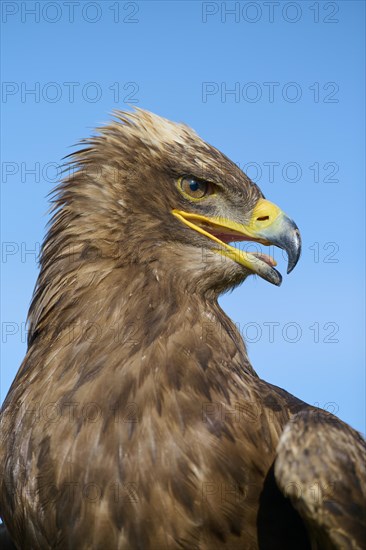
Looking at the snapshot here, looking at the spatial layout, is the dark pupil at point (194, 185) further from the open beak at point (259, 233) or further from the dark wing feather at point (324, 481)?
the dark wing feather at point (324, 481)

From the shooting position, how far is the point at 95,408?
4.98 meters

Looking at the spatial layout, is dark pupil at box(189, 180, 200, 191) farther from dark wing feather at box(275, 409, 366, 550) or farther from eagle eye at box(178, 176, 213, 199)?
dark wing feather at box(275, 409, 366, 550)

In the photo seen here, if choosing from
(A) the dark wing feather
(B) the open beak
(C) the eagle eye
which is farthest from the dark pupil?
(A) the dark wing feather

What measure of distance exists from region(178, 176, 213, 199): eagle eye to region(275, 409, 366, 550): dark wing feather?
1.74m

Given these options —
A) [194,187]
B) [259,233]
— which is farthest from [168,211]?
[259,233]

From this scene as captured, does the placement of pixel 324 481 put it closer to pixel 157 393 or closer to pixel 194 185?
pixel 157 393

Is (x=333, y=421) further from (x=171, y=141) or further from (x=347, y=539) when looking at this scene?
(x=171, y=141)

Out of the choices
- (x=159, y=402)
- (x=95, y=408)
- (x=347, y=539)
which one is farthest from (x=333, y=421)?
(x=95, y=408)

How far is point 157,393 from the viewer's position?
5.02 m

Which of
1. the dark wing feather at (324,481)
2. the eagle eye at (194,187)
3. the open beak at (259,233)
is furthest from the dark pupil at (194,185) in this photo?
the dark wing feather at (324,481)

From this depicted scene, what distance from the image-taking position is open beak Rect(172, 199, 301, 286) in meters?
5.73

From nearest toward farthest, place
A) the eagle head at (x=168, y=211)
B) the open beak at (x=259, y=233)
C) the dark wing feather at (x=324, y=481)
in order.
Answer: the dark wing feather at (x=324, y=481), the eagle head at (x=168, y=211), the open beak at (x=259, y=233)

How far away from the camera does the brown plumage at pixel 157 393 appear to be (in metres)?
4.75

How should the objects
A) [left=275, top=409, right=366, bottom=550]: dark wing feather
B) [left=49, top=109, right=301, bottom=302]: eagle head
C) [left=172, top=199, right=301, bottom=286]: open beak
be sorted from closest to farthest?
1. [left=275, top=409, right=366, bottom=550]: dark wing feather
2. [left=49, top=109, right=301, bottom=302]: eagle head
3. [left=172, top=199, right=301, bottom=286]: open beak
